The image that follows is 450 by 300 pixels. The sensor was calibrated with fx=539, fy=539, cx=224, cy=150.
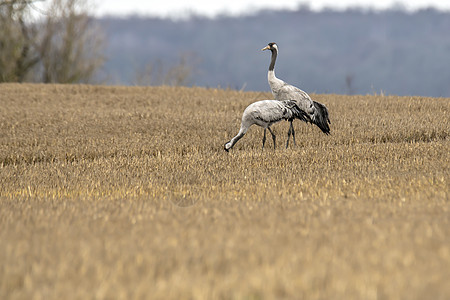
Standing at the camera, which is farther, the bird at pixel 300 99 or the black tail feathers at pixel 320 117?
the black tail feathers at pixel 320 117

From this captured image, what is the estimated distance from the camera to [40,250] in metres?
3.95

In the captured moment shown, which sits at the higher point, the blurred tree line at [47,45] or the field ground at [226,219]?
the blurred tree line at [47,45]

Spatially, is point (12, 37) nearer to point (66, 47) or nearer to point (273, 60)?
point (66, 47)

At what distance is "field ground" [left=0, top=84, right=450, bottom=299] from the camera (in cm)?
314

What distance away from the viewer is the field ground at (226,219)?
3.14 metres

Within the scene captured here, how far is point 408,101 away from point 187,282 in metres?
18.7

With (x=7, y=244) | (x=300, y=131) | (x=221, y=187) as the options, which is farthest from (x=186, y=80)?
(x=7, y=244)

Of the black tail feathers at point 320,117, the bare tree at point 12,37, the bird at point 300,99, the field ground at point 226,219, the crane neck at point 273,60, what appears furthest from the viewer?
the bare tree at point 12,37

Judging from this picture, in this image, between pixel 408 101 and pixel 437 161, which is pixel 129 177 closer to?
pixel 437 161

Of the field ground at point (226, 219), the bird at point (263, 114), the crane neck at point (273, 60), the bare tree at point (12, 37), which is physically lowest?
the field ground at point (226, 219)

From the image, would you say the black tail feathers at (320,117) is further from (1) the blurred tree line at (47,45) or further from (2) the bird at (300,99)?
(1) the blurred tree line at (47,45)

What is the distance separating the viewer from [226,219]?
195 inches

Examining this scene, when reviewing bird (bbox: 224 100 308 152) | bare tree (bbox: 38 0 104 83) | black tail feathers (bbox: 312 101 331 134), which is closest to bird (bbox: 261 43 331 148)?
black tail feathers (bbox: 312 101 331 134)

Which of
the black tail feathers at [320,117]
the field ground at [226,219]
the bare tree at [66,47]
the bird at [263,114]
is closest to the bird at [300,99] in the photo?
the black tail feathers at [320,117]
